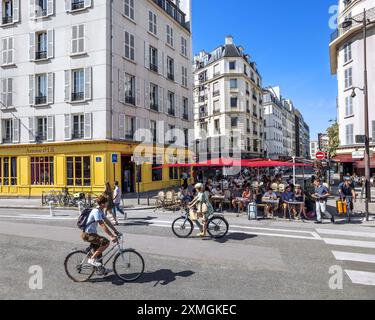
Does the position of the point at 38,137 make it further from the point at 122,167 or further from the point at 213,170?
the point at 213,170

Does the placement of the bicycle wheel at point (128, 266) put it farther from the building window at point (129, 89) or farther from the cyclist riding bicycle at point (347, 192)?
the building window at point (129, 89)

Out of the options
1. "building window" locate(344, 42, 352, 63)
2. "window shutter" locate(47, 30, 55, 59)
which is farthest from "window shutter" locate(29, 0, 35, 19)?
"building window" locate(344, 42, 352, 63)

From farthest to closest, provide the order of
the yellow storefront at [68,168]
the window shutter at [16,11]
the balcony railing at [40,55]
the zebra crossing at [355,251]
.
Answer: the window shutter at [16,11] → the balcony railing at [40,55] → the yellow storefront at [68,168] → the zebra crossing at [355,251]

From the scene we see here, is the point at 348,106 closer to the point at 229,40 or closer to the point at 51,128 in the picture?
the point at 229,40

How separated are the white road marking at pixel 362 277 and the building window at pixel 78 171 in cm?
1833

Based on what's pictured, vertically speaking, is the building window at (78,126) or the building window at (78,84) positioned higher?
the building window at (78,84)

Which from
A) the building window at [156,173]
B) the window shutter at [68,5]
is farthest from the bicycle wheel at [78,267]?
the window shutter at [68,5]

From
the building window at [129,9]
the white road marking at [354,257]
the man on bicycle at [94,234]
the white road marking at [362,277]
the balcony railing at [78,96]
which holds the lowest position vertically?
the white road marking at [362,277]

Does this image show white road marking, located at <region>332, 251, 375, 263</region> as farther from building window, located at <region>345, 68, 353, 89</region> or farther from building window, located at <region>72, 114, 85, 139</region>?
building window, located at <region>345, 68, 353, 89</region>

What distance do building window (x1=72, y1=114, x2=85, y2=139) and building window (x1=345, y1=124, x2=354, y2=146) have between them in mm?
24758

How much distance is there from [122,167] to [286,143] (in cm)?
6827

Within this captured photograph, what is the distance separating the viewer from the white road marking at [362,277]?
557cm

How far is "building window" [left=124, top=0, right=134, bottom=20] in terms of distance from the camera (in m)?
23.1

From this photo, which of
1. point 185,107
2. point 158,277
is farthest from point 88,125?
point 158,277
